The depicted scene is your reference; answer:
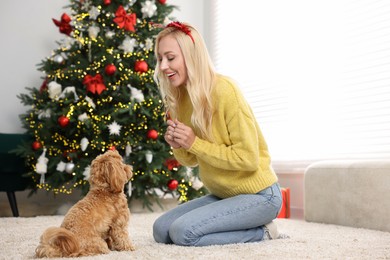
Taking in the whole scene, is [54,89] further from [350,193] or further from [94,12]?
[350,193]

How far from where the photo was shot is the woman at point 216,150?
2.67 metres

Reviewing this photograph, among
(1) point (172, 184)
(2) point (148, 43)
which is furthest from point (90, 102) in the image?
(1) point (172, 184)

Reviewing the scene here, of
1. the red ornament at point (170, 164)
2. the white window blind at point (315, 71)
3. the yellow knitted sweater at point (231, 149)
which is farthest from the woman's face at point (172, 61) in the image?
the red ornament at point (170, 164)

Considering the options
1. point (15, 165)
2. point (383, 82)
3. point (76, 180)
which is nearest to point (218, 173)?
point (383, 82)

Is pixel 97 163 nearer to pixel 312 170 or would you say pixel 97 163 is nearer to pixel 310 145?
pixel 312 170

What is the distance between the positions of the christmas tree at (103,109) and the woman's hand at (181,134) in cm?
210

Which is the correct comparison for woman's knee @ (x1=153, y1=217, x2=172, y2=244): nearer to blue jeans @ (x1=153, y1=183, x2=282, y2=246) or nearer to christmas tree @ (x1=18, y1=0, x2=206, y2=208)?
blue jeans @ (x1=153, y1=183, x2=282, y2=246)

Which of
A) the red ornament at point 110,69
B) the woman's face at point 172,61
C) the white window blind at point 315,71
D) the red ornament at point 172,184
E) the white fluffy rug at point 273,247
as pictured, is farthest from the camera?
the red ornament at point 172,184

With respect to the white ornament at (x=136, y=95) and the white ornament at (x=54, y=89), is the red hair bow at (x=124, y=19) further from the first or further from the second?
the white ornament at (x=54, y=89)

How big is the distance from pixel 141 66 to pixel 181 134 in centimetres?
237

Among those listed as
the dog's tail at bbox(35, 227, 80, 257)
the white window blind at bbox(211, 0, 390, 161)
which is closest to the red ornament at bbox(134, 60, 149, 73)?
the white window blind at bbox(211, 0, 390, 161)

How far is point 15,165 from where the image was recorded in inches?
195

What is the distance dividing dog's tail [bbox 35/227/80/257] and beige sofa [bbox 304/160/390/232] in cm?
203

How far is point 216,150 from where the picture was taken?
8.82ft
